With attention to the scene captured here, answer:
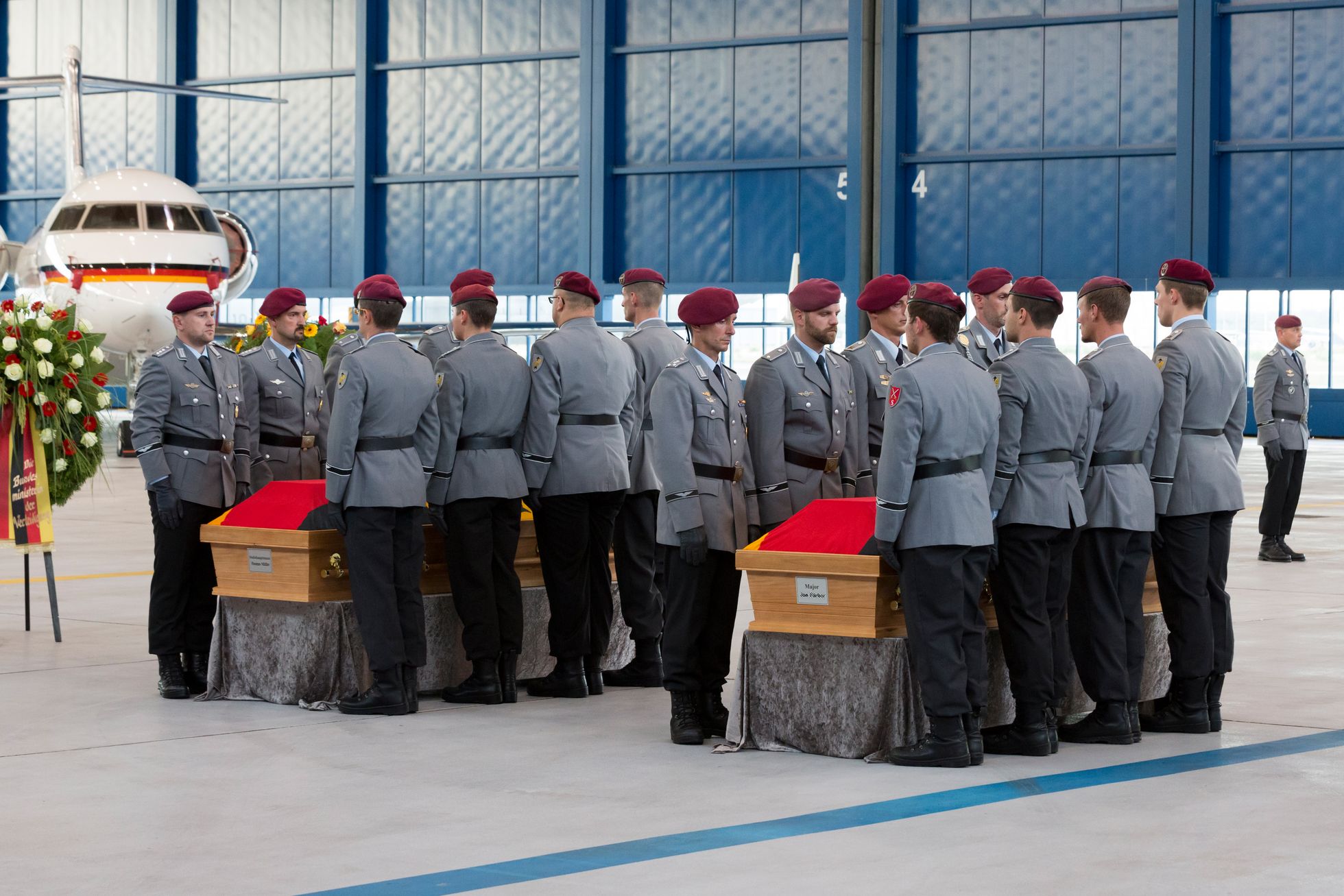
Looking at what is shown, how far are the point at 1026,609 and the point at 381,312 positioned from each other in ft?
10.1

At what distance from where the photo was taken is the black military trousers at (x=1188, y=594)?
7.20m

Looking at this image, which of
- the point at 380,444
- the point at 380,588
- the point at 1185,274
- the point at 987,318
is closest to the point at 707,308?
the point at 380,444

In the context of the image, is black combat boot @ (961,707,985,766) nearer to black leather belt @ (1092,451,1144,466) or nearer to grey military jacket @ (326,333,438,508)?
black leather belt @ (1092,451,1144,466)

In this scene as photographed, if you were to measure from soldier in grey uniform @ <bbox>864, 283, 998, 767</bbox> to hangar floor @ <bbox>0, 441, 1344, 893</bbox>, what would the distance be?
0.28 meters

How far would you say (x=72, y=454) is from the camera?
9.83 meters

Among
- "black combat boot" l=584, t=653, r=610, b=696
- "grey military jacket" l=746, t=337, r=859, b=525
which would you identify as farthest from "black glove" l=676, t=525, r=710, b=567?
"black combat boot" l=584, t=653, r=610, b=696

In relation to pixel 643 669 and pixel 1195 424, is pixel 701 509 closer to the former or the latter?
pixel 643 669

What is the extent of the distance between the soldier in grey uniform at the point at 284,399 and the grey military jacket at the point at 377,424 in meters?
1.49

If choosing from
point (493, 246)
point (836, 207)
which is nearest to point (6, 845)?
point (836, 207)

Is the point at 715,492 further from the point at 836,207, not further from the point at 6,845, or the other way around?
the point at 836,207

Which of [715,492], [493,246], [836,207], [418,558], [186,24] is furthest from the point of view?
[186,24]

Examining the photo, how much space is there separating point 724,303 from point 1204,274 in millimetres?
2125

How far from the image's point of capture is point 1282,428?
46.1ft

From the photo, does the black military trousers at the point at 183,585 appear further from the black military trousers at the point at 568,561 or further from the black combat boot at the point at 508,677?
the black military trousers at the point at 568,561
